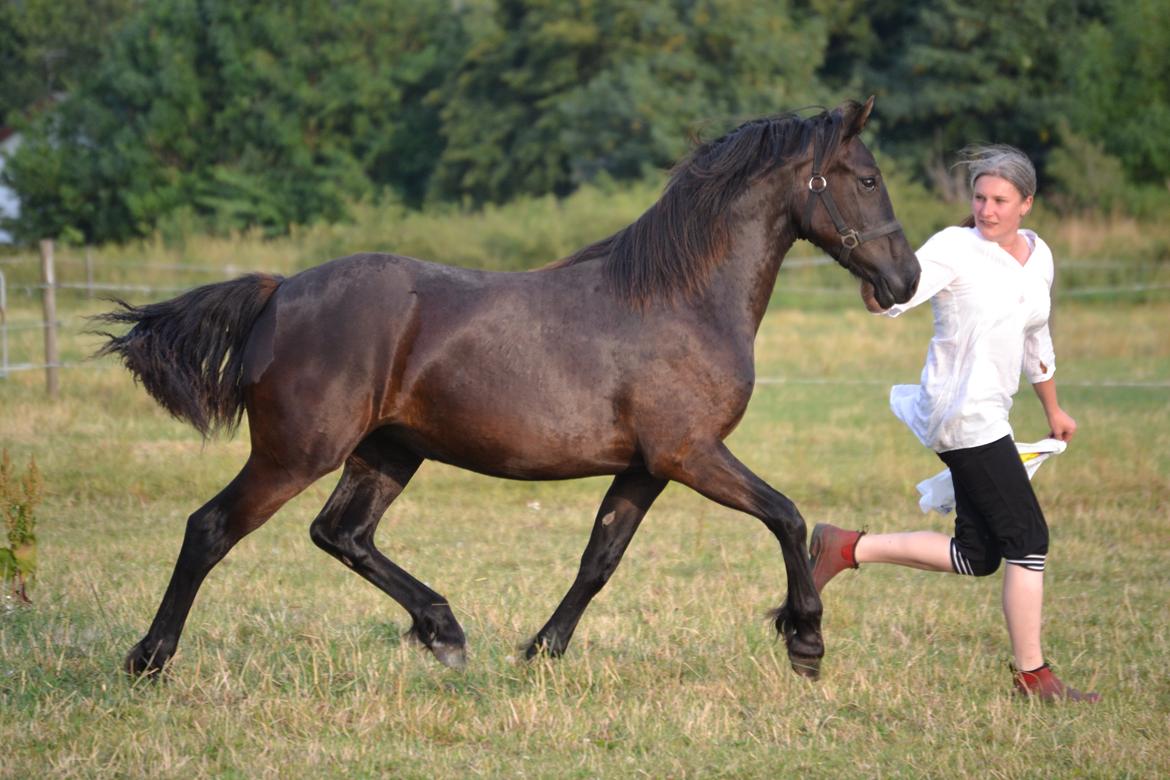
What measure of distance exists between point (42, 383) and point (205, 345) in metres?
9.94

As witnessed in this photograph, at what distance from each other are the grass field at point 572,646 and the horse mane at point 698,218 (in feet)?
4.95

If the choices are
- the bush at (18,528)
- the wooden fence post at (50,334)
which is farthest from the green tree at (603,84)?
the bush at (18,528)

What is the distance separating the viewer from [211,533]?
5.06 m

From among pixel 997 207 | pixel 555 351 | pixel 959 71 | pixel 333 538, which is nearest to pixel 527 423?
pixel 555 351

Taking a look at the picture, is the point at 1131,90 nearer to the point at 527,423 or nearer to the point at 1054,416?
the point at 1054,416

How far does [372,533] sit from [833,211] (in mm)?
2244

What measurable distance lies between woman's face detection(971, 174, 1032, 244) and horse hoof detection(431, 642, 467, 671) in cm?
259

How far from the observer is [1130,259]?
25.1 metres

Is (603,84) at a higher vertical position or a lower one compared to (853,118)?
higher

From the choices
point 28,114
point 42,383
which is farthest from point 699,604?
point 28,114

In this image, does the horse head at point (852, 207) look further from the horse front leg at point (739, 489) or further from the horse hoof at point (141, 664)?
the horse hoof at point (141, 664)

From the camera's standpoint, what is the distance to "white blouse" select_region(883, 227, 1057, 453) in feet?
16.2

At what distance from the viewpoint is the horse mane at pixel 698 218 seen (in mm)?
5109

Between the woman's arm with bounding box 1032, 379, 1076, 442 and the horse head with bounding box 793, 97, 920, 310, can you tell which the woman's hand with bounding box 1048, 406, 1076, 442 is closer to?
the woman's arm with bounding box 1032, 379, 1076, 442
